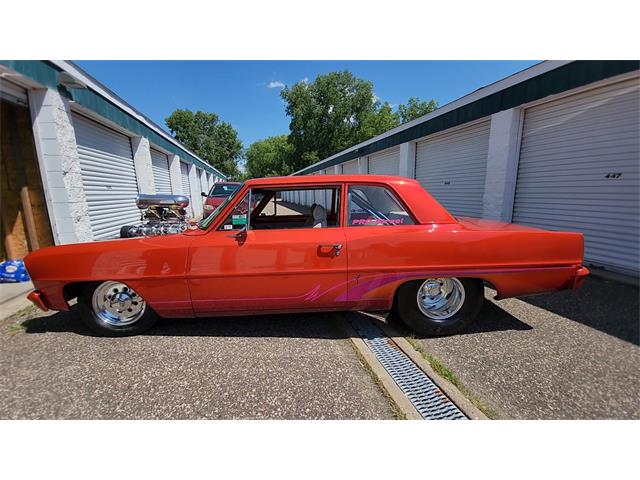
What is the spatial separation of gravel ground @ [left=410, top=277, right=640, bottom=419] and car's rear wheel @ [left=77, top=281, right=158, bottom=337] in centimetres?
282

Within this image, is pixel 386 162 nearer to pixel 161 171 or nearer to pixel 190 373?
pixel 161 171

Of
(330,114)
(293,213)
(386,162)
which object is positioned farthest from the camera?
(330,114)

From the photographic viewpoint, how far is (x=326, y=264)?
91.0 inches

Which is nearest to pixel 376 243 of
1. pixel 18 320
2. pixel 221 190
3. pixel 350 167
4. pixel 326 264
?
pixel 326 264

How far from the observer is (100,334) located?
8.48ft

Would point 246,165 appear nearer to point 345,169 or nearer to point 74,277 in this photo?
point 345,169

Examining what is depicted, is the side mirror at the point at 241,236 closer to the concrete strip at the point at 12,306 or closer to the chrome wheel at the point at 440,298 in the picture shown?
the chrome wheel at the point at 440,298

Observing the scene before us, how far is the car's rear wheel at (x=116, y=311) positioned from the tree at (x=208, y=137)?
52.0 meters

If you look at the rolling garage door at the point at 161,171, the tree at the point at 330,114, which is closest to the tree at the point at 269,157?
the tree at the point at 330,114

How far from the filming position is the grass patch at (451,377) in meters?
1.68

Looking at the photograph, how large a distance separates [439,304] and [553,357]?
0.96m

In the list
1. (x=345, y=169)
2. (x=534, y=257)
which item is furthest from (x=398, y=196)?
(x=345, y=169)

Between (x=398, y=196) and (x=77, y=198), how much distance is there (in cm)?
558

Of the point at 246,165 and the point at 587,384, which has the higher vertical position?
the point at 246,165
